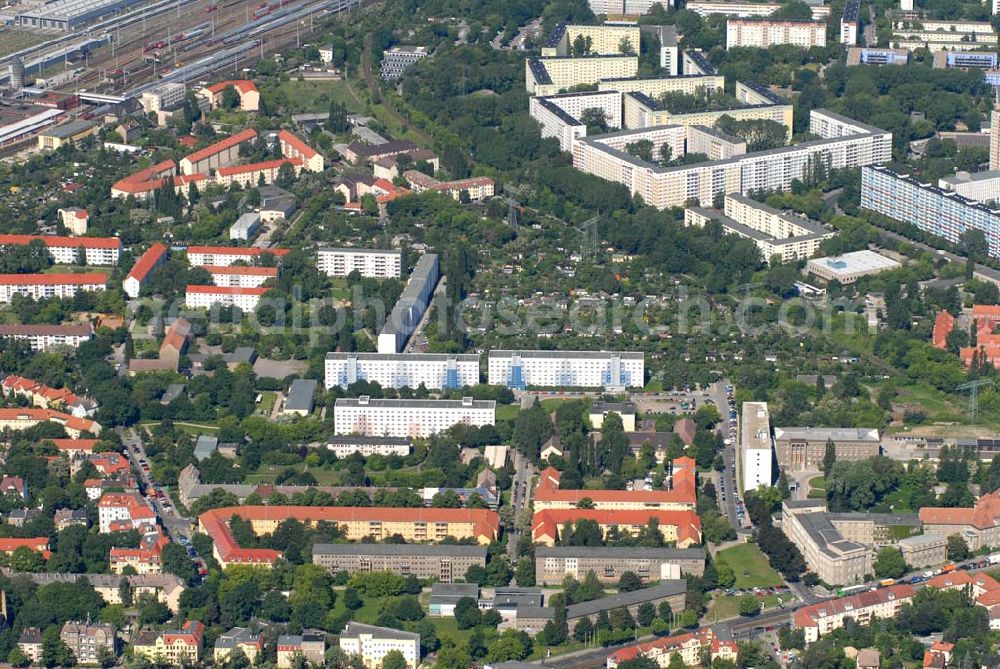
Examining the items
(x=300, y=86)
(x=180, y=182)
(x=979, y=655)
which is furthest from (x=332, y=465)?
(x=300, y=86)

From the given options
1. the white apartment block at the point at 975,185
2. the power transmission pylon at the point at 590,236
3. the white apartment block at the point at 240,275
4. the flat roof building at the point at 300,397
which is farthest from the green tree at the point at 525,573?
the white apartment block at the point at 975,185

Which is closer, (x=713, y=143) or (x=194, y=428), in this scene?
(x=194, y=428)

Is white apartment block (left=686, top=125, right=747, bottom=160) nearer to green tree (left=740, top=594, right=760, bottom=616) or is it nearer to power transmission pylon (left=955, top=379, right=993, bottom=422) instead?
power transmission pylon (left=955, top=379, right=993, bottom=422)

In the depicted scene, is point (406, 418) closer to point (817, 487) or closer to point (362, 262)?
point (817, 487)

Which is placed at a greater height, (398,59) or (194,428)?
(398,59)

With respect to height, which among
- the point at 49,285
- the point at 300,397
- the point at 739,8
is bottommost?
the point at 300,397

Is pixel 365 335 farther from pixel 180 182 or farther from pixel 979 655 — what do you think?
pixel 979 655

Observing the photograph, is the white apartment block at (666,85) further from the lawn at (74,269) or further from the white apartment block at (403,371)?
the white apartment block at (403,371)

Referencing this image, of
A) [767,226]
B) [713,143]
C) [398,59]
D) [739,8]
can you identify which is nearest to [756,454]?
[767,226]
